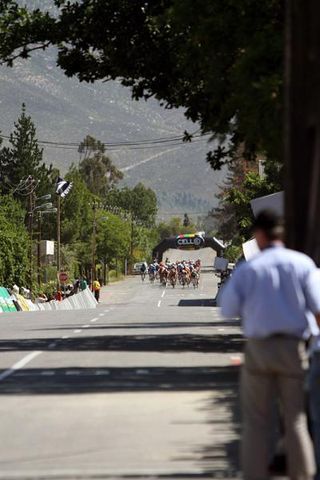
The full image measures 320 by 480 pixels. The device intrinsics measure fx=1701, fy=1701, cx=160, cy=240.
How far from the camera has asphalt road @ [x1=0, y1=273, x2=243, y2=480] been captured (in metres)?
13.1

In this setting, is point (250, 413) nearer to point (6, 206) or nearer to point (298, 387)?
point (298, 387)

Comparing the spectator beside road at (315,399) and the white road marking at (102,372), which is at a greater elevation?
the spectator beside road at (315,399)

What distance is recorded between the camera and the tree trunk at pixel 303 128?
495 inches

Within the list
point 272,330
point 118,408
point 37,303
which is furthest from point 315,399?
point 37,303

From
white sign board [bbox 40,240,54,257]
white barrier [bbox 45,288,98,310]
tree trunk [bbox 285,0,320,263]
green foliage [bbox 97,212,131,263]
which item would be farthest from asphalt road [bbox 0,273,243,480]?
green foliage [bbox 97,212,131,263]

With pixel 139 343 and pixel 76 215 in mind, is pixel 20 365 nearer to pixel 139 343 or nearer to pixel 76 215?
pixel 139 343

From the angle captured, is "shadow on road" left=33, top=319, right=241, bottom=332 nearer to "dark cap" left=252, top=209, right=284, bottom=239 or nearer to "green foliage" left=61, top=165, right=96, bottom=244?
"dark cap" left=252, top=209, right=284, bottom=239

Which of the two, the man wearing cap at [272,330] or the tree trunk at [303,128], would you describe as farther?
the tree trunk at [303,128]

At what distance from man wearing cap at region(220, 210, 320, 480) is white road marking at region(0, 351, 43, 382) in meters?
11.5

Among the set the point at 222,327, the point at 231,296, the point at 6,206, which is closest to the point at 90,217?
the point at 6,206

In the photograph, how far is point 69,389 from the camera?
66.2ft

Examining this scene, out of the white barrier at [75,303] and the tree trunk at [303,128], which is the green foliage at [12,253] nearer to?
the white barrier at [75,303]

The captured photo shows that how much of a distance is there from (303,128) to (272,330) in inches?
96.4

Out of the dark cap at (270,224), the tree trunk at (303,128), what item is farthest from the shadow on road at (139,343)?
the dark cap at (270,224)
